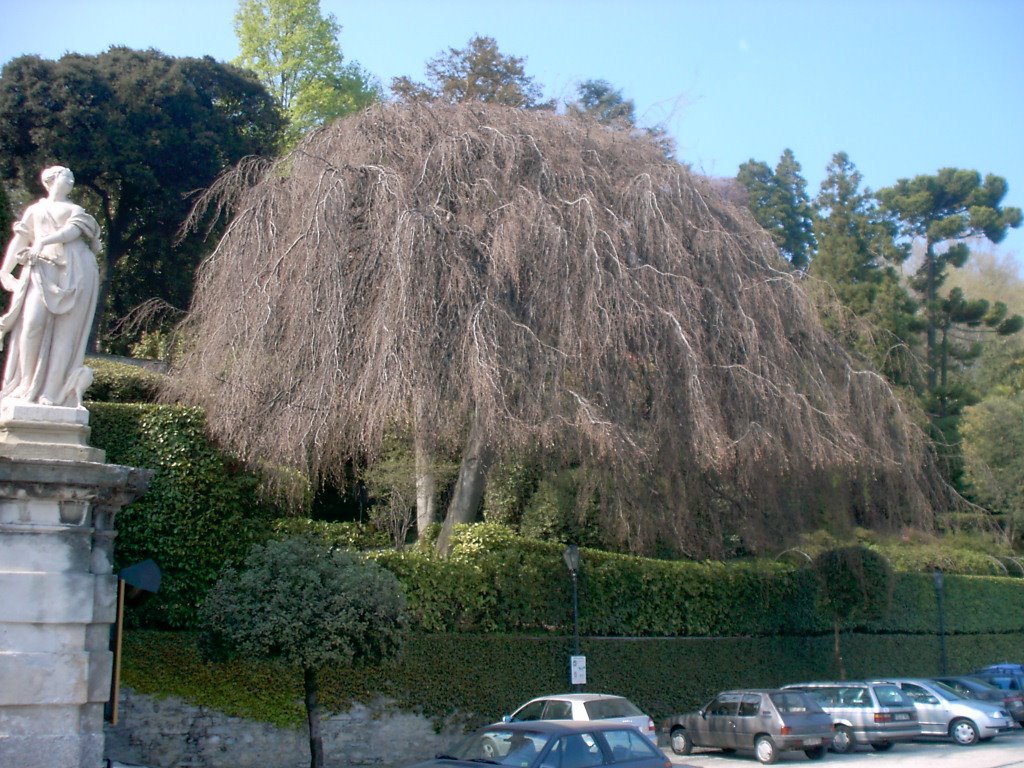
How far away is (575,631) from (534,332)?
18.7 feet

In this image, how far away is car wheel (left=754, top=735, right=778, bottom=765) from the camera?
18328 millimetres

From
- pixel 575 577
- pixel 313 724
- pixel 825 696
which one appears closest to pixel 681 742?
pixel 825 696

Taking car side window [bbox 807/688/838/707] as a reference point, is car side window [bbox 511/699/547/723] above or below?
above

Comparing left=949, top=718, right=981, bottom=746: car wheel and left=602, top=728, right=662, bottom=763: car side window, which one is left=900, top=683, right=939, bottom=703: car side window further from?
left=602, top=728, right=662, bottom=763: car side window

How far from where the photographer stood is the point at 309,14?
4006cm

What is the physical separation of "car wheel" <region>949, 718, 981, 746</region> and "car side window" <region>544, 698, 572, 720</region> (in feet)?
34.6

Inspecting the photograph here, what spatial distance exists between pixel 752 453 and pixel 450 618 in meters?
6.19

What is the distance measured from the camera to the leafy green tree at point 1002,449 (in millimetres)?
36344

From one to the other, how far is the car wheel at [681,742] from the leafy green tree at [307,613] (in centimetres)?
736

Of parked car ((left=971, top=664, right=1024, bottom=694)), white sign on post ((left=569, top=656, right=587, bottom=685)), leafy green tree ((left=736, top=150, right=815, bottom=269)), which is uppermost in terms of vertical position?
leafy green tree ((left=736, top=150, right=815, bottom=269))

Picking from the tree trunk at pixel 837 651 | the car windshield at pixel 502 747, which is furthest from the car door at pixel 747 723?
the car windshield at pixel 502 747

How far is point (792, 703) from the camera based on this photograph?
18734 mm

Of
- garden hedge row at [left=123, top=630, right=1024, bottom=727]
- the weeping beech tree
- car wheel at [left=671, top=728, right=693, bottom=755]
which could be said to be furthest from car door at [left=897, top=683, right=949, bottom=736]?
Answer: car wheel at [left=671, top=728, right=693, bottom=755]

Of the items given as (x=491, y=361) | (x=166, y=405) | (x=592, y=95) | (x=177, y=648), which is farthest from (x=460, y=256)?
(x=592, y=95)
